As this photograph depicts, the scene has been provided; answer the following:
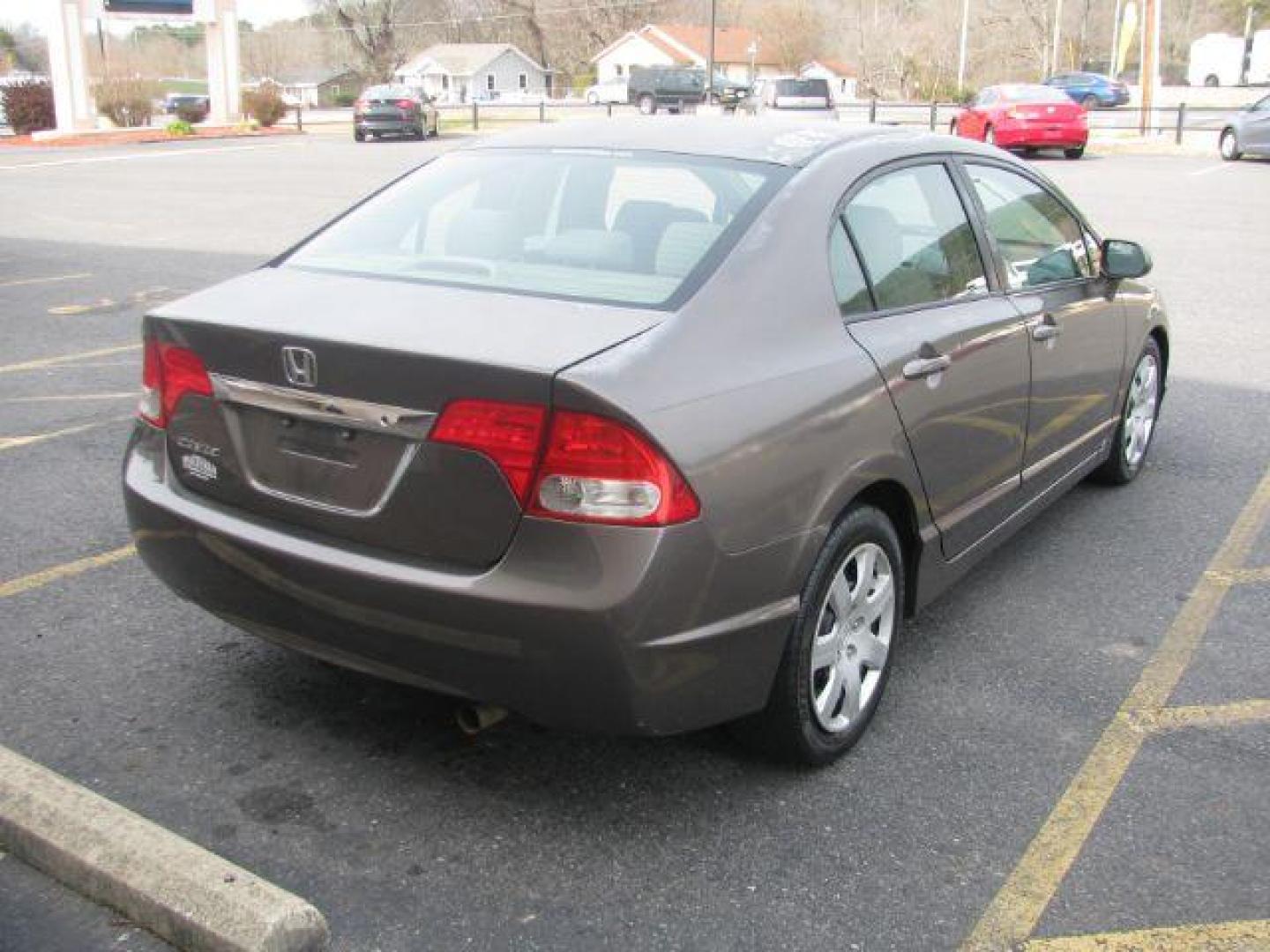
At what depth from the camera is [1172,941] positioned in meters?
2.70

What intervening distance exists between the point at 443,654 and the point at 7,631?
1.99 meters

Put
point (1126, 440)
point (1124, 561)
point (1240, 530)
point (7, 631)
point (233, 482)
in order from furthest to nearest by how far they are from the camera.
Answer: point (1126, 440) → point (1240, 530) → point (1124, 561) → point (7, 631) → point (233, 482)

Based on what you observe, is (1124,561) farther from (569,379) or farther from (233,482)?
(233,482)

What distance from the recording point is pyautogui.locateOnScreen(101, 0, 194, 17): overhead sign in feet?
120

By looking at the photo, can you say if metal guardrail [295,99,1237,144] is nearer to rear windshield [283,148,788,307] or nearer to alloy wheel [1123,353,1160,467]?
alloy wheel [1123,353,1160,467]

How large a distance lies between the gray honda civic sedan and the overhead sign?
37468 mm

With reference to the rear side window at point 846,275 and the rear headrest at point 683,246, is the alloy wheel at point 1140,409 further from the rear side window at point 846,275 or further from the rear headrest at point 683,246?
the rear headrest at point 683,246

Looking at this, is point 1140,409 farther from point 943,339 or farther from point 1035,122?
point 1035,122

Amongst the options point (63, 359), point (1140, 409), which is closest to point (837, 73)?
→ point (63, 359)

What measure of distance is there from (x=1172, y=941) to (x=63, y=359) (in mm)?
7485

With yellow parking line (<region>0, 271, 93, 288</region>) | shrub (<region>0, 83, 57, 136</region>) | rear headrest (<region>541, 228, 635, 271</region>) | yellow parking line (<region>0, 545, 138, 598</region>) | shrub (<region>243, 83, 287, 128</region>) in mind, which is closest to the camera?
rear headrest (<region>541, 228, 635, 271</region>)

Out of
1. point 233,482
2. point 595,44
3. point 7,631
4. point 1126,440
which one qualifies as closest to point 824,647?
point 233,482

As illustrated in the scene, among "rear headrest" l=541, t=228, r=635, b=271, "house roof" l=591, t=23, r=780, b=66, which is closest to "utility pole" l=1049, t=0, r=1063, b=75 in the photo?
"house roof" l=591, t=23, r=780, b=66

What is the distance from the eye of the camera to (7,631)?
4070 mm
